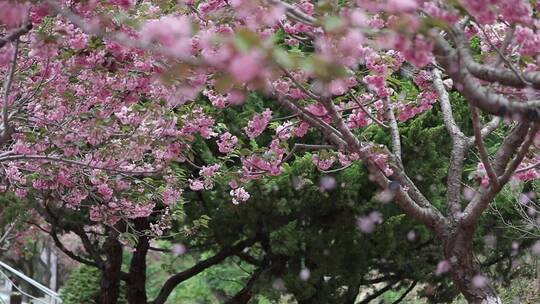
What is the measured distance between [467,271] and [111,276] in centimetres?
526

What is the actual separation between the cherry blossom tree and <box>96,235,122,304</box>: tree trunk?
2373 millimetres

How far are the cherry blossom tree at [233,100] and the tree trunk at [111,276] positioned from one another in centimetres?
237

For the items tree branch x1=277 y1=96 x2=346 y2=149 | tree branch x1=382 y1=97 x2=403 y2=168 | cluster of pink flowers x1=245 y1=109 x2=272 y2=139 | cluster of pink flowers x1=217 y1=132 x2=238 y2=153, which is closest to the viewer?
tree branch x1=277 y1=96 x2=346 y2=149

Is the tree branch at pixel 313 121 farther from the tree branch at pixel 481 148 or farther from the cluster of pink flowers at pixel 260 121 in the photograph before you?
the tree branch at pixel 481 148

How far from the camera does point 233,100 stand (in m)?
2.98

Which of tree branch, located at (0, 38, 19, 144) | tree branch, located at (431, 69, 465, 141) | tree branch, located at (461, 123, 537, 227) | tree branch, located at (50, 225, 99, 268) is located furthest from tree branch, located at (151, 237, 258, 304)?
tree branch, located at (0, 38, 19, 144)

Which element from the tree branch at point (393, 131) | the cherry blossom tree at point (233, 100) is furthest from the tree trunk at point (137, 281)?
the tree branch at point (393, 131)

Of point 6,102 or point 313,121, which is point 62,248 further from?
point 313,121

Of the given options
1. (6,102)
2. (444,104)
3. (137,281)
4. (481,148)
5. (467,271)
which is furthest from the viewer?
(137,281)

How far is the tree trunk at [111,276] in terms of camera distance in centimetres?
875

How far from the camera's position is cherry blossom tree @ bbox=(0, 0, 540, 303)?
298 centimetres

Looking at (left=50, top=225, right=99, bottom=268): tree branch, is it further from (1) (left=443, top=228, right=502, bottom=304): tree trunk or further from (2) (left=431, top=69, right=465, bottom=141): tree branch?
(1) (left=443, top=228, right=502, bottom=304): tree trunk

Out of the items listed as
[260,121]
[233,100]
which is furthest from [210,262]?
[233,100]

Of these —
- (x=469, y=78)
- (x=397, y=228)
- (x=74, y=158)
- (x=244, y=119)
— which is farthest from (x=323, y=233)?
(x=469, y=78)
